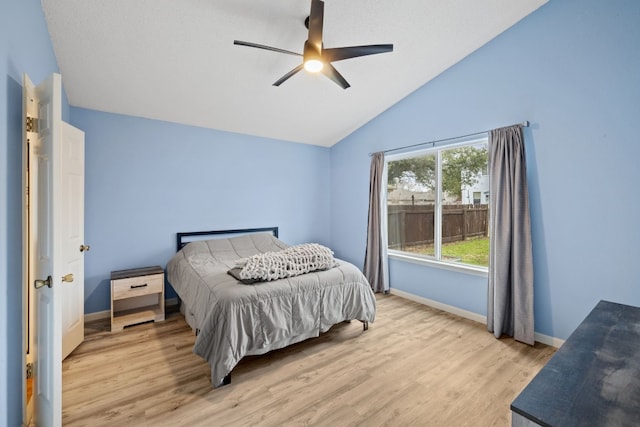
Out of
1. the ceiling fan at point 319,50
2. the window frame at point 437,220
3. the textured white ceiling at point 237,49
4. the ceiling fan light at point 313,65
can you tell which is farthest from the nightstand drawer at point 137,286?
the window frame at point 437,220

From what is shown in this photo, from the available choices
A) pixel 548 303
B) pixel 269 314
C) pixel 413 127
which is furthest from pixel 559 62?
pixel 269 314

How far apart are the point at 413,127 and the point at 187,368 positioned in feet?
12.4

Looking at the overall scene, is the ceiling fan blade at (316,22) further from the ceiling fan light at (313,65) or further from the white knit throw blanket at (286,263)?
the white knit throw blanket at (286,263)

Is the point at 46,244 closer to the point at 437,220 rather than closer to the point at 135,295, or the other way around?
the point at 135,295

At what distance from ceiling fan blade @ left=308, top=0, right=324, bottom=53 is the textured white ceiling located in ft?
1.50

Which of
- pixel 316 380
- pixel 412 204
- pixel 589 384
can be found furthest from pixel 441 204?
pixel 589 384

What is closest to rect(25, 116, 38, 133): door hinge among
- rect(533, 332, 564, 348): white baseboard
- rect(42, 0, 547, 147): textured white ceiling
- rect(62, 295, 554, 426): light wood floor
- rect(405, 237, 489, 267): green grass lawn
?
rect(42, 0, 547, 147): textured white ceiling

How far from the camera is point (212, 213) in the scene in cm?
403

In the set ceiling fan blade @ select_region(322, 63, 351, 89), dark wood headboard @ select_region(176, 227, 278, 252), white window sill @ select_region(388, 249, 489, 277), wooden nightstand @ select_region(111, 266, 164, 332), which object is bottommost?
wooden nightstand @ select_region(111, 266, 164, 332)

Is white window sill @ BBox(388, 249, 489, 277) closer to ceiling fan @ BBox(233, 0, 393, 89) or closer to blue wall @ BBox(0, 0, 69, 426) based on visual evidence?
ceiling fan @ BBox(233, 0, 393, 89)

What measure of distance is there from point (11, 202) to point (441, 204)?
3.98 metres

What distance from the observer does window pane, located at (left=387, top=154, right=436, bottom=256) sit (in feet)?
12.7

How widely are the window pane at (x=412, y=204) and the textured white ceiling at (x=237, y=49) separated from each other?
3.38 ft

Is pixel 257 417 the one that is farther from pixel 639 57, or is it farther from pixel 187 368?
pixel 639 57
